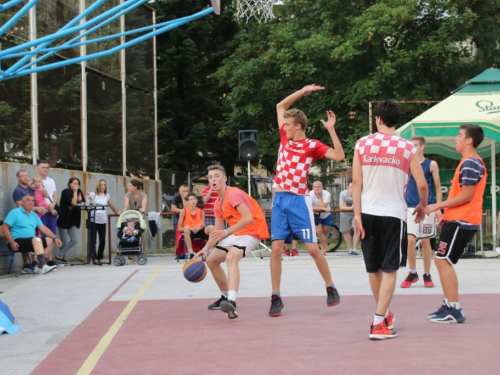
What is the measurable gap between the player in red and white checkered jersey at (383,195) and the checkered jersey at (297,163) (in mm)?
1515

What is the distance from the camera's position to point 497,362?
238 inches

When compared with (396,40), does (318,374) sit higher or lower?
lower

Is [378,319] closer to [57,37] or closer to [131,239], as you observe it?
[57,37]

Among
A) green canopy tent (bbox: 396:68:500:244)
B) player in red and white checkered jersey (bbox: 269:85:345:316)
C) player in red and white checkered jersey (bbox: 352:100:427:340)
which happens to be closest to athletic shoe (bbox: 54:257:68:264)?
green canopy tent (bbox: 396:68:500:244)

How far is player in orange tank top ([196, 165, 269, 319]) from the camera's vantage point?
873 cm

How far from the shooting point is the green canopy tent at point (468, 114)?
57.9 ft

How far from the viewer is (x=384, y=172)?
293 inches

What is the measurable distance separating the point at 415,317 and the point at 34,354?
362 cm

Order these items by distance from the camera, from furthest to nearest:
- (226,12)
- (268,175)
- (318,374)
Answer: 1. (268,175)
2. (226,12)
3. (318,374)

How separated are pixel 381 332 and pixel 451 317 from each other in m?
1.22

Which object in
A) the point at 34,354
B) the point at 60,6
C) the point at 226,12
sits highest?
the point at 226,12

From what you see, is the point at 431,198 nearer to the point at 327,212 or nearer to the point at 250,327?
the point at 250,327

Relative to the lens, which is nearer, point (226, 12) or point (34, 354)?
point (34, 354)

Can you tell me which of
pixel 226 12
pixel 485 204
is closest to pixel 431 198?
pixel 485 204
